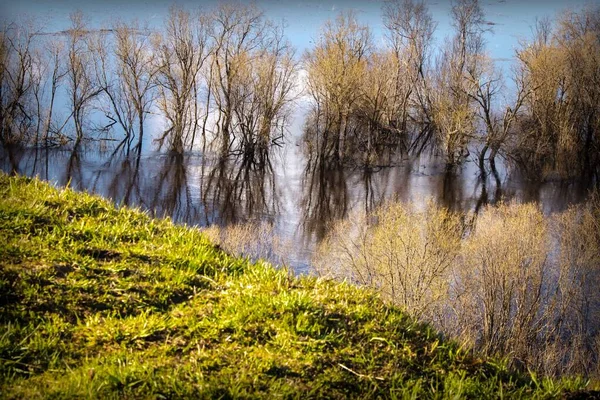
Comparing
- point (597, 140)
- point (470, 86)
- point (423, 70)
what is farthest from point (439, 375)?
point (423, 70)

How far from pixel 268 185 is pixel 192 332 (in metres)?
27.3

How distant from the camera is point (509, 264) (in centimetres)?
1877

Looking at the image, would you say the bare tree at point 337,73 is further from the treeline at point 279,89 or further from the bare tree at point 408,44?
the bare tree at point 408,44

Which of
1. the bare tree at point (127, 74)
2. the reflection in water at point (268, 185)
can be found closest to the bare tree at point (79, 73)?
the bare tree at point (127, 74)

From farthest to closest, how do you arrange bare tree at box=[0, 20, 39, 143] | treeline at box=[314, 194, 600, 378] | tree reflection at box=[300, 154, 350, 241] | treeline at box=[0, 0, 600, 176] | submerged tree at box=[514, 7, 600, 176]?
treeline at box=[0, 0, 600, 176]
submerged tree at box=[514, 7, 600, 176]
bare tree at box=[0, 20, 39, 143]
tree reflection at box=[300, 154, 350, 241]
treeline at box=[314, 194, 600, 378]

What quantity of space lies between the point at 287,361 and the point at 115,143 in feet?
112

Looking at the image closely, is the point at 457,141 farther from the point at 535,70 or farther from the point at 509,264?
the point at 509,264

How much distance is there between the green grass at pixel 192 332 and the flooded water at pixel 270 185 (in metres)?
18.0

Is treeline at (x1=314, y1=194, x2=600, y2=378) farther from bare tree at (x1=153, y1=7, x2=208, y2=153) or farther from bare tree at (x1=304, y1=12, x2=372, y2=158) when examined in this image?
bare tree at (x1=153, y1=7, x2=208, y2=153)

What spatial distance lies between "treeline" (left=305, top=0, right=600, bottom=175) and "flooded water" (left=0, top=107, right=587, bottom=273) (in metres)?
2.06

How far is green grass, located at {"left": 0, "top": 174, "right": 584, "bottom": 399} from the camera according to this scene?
2865 mm

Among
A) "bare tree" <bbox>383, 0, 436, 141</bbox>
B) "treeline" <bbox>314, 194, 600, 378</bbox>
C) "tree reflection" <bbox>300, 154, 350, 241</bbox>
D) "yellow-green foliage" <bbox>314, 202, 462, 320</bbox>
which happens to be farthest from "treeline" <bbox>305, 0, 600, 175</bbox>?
"yellow-green foliage" <bbox>314, 202, 462, 320</bbox>

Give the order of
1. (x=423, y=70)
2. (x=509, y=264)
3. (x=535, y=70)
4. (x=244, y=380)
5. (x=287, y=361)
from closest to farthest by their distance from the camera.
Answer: (x=244, y=380) → (x=287, y=361) → (x=509, y=264) → (x=535, y=70) → (x=423, y=70)

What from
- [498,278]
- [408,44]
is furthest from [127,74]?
[498,278]
